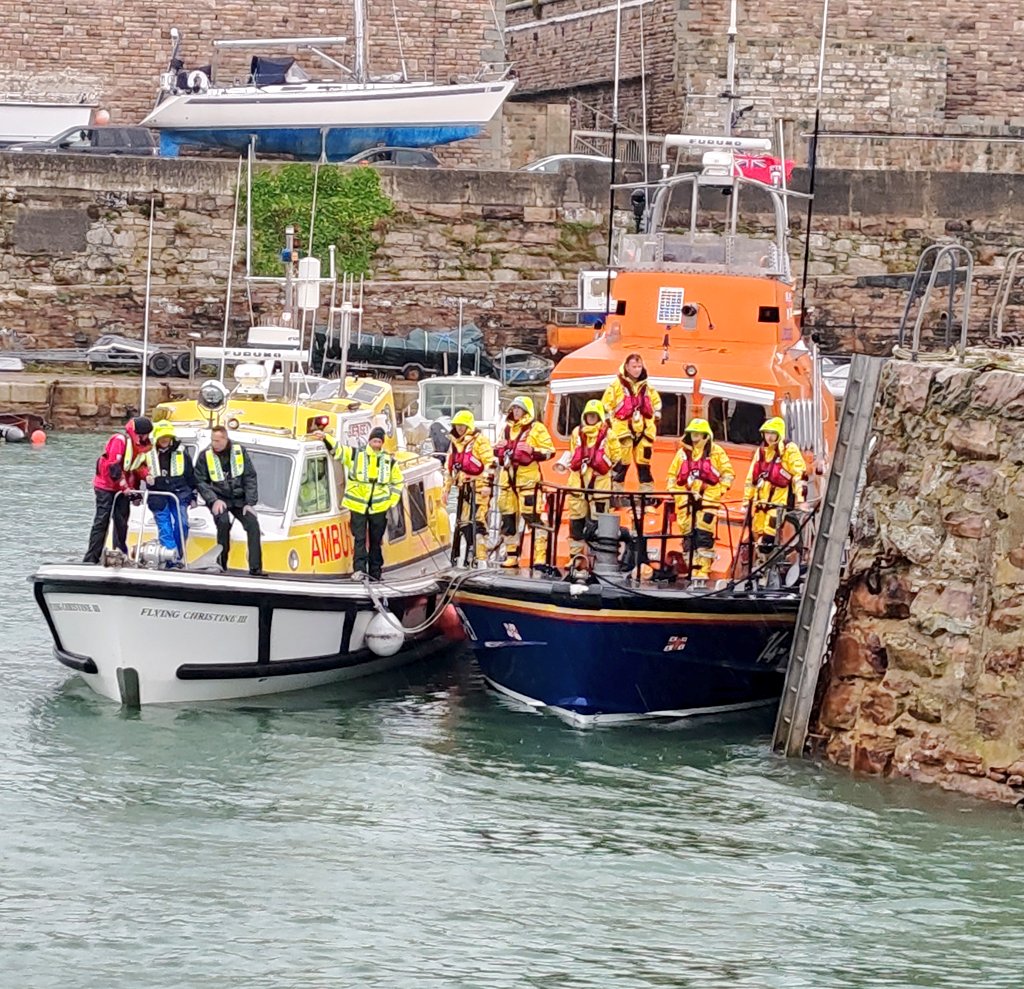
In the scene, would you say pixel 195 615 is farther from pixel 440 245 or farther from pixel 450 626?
pixel 440 245

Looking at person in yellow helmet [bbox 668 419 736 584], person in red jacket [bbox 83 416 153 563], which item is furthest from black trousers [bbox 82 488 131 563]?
person in yellow helmet [bbox 668 419 736 584]

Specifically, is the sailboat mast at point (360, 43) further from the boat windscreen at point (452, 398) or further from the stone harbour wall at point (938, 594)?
the stone harbour wall at point (938, 594)

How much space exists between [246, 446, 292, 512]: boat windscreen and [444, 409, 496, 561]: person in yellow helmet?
4.18 feet

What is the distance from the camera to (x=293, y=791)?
39.6 ft

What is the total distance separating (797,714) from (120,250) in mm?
20046

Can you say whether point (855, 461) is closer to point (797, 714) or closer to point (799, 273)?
point (797, 714)

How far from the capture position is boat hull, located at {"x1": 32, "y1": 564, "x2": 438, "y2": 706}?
13.3 m

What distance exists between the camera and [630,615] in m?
13.1

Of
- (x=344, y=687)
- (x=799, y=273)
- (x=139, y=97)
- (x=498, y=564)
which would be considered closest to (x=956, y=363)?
(x=498, y=564)

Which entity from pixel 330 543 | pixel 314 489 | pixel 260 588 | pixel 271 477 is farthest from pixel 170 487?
pixel 330 543

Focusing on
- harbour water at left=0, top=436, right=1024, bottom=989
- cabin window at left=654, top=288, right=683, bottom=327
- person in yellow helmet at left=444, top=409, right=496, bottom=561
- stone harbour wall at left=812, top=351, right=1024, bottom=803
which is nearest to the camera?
harbour water at left=0, top=436, right=1024, bottom=989

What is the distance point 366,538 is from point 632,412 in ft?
6.27

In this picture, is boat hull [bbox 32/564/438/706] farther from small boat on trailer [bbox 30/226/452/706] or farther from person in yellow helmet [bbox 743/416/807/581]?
person in yellow helmet [bbox 743/416/807/581]

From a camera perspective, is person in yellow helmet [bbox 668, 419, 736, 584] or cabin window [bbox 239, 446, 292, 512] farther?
cabin window [bbox 239, 446, 292, 512]
